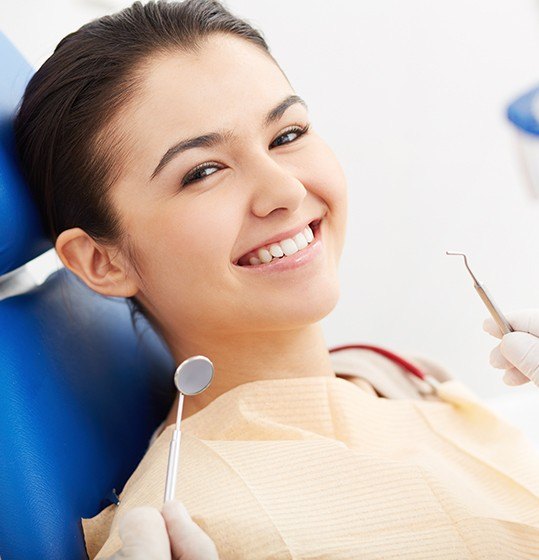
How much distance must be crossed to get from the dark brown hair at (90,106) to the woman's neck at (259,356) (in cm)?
23

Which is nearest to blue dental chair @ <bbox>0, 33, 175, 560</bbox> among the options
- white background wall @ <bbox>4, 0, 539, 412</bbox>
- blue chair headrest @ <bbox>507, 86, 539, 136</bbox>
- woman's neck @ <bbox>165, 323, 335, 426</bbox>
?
woman's neck @ <bbox>165, 323, 335, 426</bbox>

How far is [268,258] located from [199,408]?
0.33 meters

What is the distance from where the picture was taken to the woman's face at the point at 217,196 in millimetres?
1260

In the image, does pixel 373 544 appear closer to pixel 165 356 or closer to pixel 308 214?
pixel 308 214

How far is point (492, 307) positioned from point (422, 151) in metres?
1.35

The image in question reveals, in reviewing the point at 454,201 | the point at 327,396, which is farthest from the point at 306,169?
the point at 454,201

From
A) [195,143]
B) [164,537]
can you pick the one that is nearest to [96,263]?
[195,143]

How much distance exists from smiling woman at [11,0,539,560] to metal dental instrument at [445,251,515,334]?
0.80 feet

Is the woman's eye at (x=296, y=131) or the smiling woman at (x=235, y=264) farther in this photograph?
the woman's eye at (x=296, y=131)

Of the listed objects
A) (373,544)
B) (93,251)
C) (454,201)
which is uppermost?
(93,251)

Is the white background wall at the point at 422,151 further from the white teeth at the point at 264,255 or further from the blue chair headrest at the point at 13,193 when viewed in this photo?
the white teeth at the point at 264,255

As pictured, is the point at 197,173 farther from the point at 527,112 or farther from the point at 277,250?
the point at 527,112

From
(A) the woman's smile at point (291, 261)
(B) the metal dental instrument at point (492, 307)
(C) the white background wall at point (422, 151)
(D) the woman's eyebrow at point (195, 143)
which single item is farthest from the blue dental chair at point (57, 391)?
(C) the white background wall at point (422, 151)

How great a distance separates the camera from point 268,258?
51.1 inches
